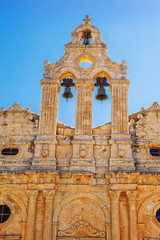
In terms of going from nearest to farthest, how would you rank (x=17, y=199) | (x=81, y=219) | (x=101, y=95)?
(x=81, y=219), (x=17, y=199), (x=101, y=95)

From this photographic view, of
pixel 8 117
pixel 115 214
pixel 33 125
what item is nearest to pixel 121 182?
pixel 115 214

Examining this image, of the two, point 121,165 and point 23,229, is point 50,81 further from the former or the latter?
point 23,229

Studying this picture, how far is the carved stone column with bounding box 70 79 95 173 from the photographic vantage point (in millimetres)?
15602

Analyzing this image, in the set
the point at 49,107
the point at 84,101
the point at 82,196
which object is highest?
the point at 84,101

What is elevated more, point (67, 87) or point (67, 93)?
point (67, 87)

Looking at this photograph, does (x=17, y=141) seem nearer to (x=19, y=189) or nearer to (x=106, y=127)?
(x=19, y=189)

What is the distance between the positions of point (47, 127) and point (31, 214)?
4075 millimetres

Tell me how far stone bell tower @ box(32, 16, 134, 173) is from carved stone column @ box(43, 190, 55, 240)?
1.15 metres

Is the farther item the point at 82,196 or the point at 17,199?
the point at 17,199

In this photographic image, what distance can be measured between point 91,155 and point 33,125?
10.7 ft

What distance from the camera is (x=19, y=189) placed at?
15438mm

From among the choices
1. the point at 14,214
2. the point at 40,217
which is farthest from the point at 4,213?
the point at 40,217

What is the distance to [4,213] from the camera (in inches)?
598

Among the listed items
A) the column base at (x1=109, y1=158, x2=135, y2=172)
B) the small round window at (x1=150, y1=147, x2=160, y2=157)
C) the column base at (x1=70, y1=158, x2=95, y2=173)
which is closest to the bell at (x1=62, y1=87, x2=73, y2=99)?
the column base at (x1=70, y1=158, x2=95, y2=173)
